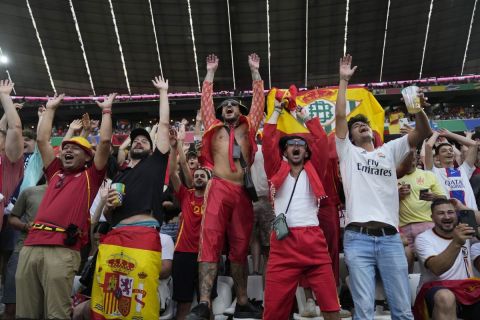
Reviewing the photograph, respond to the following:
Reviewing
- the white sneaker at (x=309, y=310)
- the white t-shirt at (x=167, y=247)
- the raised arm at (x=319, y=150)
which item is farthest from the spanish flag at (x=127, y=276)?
the raised arm at (x=319, y=150)

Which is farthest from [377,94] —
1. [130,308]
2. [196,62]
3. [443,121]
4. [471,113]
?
[130,308]

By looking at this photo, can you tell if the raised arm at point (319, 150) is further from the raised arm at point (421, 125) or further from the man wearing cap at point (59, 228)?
the man wearing cap at point (59, 228)

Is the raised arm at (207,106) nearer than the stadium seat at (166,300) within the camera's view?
No

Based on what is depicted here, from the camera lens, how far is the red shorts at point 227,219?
3.59 m

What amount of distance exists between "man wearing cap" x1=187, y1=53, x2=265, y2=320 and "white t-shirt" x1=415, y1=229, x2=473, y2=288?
60.4 inches

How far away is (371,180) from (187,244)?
1.98 meters

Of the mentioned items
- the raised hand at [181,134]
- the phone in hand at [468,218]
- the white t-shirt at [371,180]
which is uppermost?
the raised hand at [181,134]

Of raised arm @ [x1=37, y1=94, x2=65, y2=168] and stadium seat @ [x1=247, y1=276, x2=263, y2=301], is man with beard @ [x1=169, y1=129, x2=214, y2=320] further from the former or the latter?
raised arm @ [x1=37, y1=94, x2=65, y2=168]

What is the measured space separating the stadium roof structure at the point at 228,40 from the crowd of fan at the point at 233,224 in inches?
836

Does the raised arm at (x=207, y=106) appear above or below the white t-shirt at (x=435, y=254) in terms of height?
above

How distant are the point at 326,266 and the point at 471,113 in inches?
1041

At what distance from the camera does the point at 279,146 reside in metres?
3.82

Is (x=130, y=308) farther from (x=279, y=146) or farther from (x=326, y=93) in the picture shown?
(x=326, y=93)

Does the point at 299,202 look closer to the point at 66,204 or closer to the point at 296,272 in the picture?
the point at 296,272
